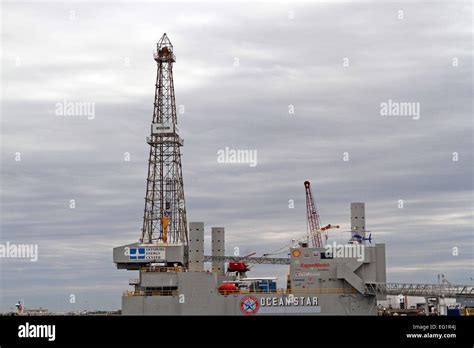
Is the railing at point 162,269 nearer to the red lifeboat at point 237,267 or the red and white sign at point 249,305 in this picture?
the red lifeboat at point 237,267

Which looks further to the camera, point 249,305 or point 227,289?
point 227,289

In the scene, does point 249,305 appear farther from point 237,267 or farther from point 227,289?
point 237,267

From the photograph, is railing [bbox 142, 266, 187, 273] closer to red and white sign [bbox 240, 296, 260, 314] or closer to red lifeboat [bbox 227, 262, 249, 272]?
red lifeboat [bbox 227, 262, 249, 272]

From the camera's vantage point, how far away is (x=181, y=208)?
367 feet

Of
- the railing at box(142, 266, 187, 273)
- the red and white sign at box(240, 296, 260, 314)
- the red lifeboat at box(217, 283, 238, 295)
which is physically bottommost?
the red and white sign at box(240, 296, 260, 314)

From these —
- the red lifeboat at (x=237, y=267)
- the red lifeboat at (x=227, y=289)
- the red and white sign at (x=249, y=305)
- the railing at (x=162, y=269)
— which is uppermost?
the red lifeboat at (x=237, y=267)

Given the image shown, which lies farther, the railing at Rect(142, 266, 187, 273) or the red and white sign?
the railing at Rect(142, 266, 187, 273)

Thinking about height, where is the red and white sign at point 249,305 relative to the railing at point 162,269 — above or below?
below

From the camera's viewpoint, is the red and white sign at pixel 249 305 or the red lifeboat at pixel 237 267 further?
the red lifeboat at pixel 237 267

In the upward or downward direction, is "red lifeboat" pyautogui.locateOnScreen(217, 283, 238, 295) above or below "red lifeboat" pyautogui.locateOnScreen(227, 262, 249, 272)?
below

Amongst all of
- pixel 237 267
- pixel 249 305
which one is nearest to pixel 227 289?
pixel 249 305
